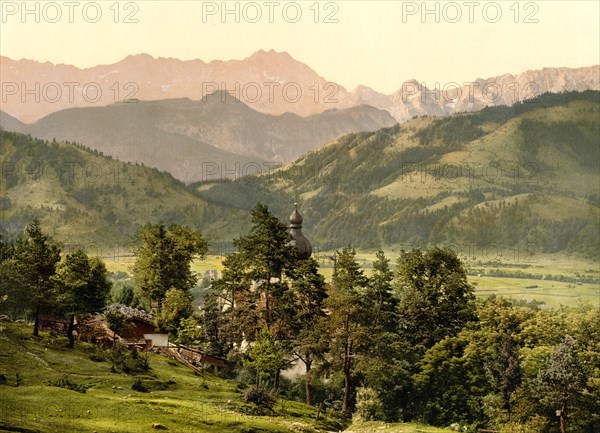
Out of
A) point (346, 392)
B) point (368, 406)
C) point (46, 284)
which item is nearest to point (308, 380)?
point (346, 392)

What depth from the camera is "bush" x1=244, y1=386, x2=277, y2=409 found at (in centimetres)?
8288

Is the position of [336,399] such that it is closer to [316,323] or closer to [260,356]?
[316,323]

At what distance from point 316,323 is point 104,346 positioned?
24.3 metres

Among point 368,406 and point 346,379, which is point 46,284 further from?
point 368,406

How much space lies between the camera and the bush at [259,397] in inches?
3263

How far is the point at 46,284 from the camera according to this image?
93.6 meters

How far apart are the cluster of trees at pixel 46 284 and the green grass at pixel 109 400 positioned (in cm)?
331

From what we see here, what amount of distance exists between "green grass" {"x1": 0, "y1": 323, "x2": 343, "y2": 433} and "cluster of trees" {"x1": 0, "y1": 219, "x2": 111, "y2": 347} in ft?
10.9

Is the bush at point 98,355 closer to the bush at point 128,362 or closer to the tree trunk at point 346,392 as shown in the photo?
the bush at point 128,362

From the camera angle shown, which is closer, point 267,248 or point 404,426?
point 404,426

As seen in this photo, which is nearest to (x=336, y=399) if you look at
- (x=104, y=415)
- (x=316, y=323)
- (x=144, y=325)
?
(x=316, y=323)

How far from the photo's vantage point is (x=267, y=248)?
103 m

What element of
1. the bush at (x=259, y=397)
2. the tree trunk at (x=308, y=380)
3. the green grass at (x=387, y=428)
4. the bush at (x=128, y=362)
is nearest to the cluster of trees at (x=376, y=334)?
the tree trunk at (x=308, y=380)

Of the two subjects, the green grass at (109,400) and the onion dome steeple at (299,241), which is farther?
the onion dome steeple at (299,241)
